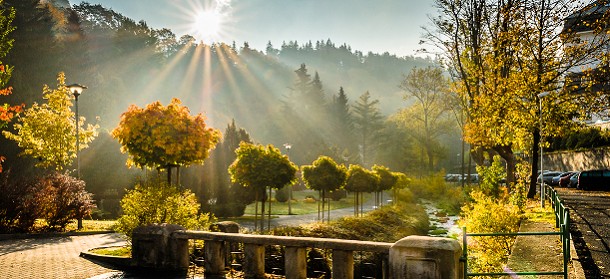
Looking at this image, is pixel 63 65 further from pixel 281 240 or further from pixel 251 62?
pixel 251 62

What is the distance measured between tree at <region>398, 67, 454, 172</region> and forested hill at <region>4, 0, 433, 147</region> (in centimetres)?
2787

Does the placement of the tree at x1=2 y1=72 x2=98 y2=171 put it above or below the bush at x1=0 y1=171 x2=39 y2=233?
above

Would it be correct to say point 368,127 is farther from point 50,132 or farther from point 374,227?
point 50,132

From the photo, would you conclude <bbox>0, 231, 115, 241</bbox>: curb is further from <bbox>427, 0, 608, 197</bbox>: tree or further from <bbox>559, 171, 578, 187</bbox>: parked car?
<bbox>559, 171, 578, 187</bbox>: parked car

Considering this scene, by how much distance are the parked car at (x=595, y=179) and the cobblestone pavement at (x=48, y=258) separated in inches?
1176

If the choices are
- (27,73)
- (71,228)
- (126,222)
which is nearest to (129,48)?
(27,73)

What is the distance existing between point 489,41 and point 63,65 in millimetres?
42025

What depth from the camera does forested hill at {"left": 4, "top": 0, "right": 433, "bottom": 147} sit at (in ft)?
146

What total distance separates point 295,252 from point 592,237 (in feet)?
29.1

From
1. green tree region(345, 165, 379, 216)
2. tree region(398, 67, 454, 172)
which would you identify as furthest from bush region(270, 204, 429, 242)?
tree region(398, 67, 454, 172)

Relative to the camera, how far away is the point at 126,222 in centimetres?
1151

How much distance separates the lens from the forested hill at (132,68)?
146ft

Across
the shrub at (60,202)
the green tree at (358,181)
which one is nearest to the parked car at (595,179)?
the green tree at (358,181)

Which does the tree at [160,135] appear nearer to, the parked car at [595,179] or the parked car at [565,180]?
the parked car at [595,179]
